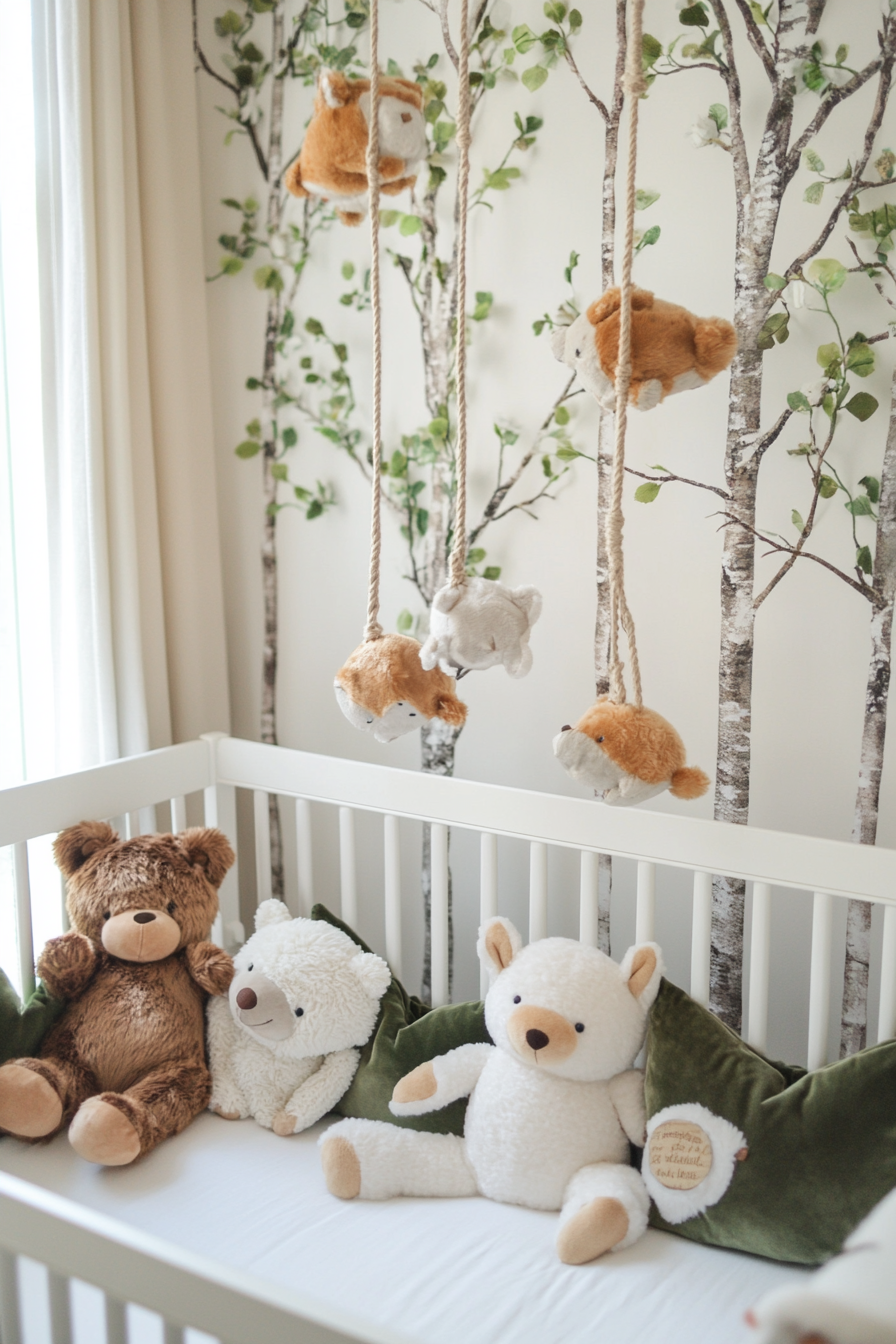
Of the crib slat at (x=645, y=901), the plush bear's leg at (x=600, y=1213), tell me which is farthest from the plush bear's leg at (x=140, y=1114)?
the crib slat at (x=645, y=901)

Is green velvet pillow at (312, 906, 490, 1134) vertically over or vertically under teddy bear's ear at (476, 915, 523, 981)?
under

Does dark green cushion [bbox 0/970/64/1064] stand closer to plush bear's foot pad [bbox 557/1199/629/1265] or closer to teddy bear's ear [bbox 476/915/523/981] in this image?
teddy bear's ear [bbox 476/915/523/981]

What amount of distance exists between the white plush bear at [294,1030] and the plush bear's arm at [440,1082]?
114mm

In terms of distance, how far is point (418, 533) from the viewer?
1.88m

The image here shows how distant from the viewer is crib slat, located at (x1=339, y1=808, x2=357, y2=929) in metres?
1.69

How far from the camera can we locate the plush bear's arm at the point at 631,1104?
4.33 feet

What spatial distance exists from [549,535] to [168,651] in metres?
0.76

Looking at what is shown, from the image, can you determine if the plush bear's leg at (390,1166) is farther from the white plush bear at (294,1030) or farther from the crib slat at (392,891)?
the crib slat at (392,891)

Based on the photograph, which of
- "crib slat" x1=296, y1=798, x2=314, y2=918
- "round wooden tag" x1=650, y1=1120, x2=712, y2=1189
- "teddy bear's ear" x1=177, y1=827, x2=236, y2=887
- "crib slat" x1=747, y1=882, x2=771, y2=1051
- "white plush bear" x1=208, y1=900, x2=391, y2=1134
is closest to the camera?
"round wooden tag" x1=650, y1=1120, x2=712, y2=1189

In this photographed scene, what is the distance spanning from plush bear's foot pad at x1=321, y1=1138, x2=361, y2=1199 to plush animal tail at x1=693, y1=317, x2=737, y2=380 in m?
1.06

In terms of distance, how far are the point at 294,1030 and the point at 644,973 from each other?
1.65 feet

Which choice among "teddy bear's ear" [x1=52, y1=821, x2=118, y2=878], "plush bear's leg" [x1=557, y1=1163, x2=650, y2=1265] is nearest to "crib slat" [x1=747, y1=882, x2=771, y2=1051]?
"plush bear's leg" [x1=557, y1=1163, x2=650, y2=1265]

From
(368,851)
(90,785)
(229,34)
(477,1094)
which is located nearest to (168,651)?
(90,785)

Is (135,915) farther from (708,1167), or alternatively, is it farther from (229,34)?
(229,34)
